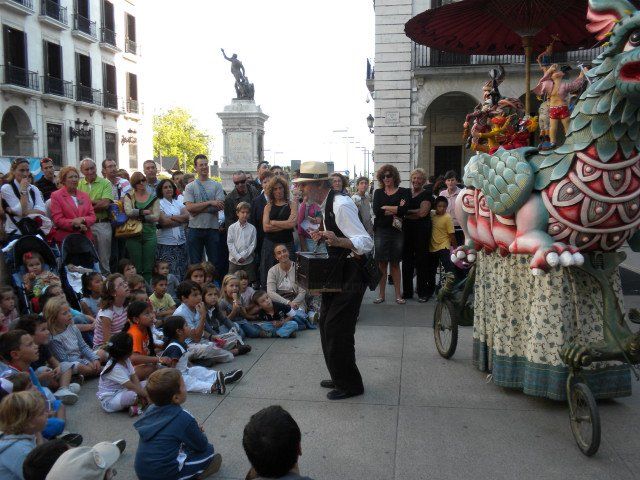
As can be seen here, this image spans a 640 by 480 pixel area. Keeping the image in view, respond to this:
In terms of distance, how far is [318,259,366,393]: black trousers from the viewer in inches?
204

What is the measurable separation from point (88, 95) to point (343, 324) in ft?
106

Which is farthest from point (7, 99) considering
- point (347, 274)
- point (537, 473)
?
point (537, 473)

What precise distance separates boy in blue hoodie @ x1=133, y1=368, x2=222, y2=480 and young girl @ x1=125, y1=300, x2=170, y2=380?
1675mm

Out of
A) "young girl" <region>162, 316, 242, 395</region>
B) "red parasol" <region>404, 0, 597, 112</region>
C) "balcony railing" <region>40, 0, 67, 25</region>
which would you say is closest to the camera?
"young girl" <region>162, 316, 242, 395</region>

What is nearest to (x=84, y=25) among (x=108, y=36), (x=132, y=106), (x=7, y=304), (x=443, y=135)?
(x=108, y=36)

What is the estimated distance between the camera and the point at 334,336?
17.2 ft

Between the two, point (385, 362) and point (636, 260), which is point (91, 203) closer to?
point (385, 362)

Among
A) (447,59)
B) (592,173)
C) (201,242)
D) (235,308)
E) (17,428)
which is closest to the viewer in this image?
(17,428)

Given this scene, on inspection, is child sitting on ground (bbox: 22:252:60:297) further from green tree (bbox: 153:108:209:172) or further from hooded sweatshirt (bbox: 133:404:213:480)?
green tree (bbox: 153:108:209:172)

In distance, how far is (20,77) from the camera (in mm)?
28375

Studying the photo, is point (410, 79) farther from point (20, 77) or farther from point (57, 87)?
point (57, 87)

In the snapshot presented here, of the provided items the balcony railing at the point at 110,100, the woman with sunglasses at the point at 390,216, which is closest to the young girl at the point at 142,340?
the woman with sunglasses at the point at 390,216

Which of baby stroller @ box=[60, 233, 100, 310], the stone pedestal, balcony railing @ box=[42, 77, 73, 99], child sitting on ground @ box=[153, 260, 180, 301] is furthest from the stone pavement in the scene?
balcony railing @ box=[42, 77, 73, 99]

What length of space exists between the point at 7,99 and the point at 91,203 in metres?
22.7
